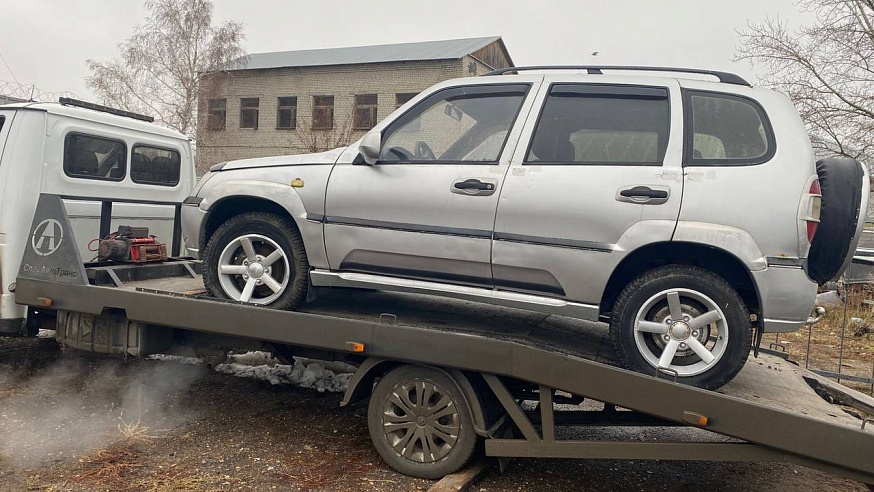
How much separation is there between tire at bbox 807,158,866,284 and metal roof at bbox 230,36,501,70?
22.8m

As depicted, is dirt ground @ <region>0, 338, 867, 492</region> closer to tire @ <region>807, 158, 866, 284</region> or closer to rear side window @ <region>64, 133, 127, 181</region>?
tire @ <region>807, 158, 866, 284</region>

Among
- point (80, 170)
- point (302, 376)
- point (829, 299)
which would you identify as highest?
point (80, 170)

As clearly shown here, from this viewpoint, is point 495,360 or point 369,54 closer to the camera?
point 495,360

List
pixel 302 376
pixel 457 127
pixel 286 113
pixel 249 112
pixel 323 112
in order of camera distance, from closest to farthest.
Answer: pixel 457 127
pixel 302 376
pixel 323 112
pixel 286 113
pixel 249 112

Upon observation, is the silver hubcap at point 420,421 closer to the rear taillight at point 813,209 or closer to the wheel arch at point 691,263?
the wheel arch at point 691,263

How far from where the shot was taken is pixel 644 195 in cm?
329

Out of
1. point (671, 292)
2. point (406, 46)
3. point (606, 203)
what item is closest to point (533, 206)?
point (606, 203)

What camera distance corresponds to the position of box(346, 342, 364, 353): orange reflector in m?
3.73

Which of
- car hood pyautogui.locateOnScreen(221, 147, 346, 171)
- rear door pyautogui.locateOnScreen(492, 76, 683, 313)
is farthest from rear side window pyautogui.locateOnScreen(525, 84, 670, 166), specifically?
car hood pyautogui.locateOnScreen(221, 147, 346, 171)

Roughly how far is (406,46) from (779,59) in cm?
1721

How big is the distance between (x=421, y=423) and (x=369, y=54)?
26.5 m

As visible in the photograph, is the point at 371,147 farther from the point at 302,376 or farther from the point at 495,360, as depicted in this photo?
the point at 302,376

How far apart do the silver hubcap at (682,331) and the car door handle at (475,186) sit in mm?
1056

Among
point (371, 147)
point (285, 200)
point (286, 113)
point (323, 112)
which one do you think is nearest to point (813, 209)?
point (371, 147)
